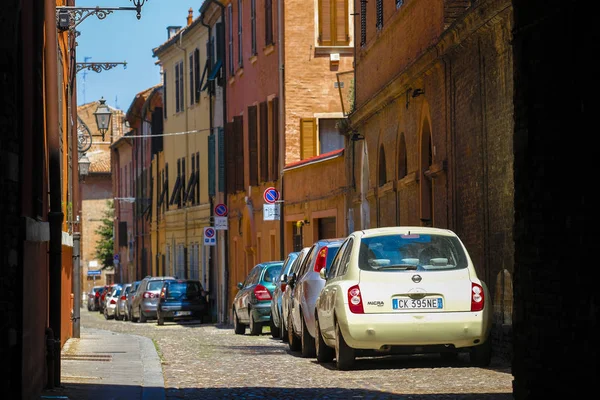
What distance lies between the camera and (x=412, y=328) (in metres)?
15.4

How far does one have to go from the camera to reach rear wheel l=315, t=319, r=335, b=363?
17625 millimetres

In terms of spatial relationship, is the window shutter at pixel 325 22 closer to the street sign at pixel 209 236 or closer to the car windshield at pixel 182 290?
the street sign at pixel 209 236

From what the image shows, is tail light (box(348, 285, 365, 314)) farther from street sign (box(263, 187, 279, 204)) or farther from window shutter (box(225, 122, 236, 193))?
window shutter (box(225, 122, 236, 193))

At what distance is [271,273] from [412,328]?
13283 millimetres

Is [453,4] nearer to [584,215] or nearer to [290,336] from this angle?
[290,336]

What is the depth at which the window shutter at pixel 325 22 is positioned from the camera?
38781mm

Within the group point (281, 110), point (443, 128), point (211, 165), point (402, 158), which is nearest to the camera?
point (443, 128)

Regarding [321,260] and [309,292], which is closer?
[309,292]

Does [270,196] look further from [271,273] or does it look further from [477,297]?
[477,297]

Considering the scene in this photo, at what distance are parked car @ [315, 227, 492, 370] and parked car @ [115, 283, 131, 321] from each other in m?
39.0

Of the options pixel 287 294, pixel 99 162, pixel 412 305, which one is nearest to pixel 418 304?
pixel 412 305

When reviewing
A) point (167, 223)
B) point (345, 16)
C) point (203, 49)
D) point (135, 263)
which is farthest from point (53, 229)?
point (135, 263)

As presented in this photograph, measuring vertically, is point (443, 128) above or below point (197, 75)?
below

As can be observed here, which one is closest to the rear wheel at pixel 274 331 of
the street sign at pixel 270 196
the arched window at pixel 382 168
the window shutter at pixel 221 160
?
the arched window at pixel 382 168
